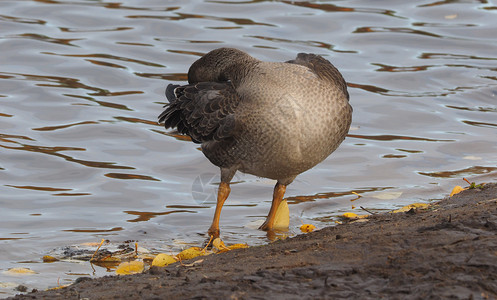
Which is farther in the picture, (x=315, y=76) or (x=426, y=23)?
(x=426, y=23)

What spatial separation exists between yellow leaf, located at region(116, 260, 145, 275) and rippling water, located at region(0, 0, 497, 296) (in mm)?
384

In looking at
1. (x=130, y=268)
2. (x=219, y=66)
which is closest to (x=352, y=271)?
(x=130, y=268)

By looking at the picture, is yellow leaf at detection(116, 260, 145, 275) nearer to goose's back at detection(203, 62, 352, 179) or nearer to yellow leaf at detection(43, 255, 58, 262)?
yellow leaf at detection(43, 255, 58, 262)

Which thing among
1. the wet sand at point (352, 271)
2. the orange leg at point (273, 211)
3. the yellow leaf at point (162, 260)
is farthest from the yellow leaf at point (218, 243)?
the wet sand at point (352, 271)

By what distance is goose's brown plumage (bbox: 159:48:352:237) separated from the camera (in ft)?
21.4

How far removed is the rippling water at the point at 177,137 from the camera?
27.2ft

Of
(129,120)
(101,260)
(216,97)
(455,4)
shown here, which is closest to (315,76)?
(216,97)

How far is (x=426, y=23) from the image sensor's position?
1587cm

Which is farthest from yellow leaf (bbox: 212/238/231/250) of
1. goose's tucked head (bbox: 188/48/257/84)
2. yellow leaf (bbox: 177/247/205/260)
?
goose's tucked head (bbox: 188/48/257/84)

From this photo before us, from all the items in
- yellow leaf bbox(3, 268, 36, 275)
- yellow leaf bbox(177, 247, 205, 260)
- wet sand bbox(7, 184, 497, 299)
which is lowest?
yellow leaf bbox(3, 268, 36, 275)

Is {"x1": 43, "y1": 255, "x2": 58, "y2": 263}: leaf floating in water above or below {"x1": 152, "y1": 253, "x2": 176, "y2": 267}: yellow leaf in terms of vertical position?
below

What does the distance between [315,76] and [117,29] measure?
28.5ft

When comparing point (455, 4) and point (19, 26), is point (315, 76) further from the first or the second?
point (455, 4)

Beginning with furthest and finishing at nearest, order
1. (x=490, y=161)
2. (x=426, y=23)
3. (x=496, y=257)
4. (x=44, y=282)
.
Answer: (x=426, y=23), (x=490, y=161), (x=44, y=282), (x=496, y=257)
